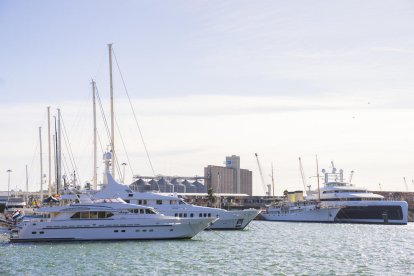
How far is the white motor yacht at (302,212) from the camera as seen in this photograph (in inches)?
5069

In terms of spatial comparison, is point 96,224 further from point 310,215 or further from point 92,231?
point 310,215

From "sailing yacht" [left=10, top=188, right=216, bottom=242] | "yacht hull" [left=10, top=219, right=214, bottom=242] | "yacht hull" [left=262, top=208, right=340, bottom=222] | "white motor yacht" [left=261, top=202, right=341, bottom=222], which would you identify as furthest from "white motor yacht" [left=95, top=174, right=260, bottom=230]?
"white motor yacht" [left=261, top=202, right=341, bottom=222]

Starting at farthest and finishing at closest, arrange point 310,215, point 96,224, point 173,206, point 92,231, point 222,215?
point 310,215 → point 222,215 → point 173,206 → point 96,224 → point 92,231

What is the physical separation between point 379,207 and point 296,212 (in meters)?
16.9

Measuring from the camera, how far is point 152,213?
63.2 m

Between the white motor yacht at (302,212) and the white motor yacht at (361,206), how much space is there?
2.59m

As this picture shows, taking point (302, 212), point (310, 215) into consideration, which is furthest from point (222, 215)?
point (302, 212)

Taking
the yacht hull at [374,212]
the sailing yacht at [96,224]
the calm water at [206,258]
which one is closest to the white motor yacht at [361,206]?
the yacht hull at [374,212]

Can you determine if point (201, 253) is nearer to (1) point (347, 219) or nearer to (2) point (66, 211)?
(2) point (66, 211)

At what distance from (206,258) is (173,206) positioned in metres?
26.2

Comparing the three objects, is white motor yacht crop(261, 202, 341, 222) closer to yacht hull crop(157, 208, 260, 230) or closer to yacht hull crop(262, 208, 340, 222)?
yacht hull crop(262, 208, 340, 222)

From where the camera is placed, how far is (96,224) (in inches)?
2409

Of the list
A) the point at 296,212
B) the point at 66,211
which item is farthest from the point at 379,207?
the point at 66,211

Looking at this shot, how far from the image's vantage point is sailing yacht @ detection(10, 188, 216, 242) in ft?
200
